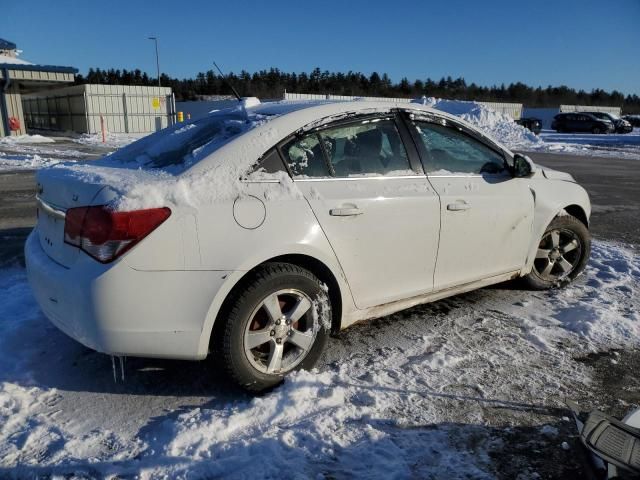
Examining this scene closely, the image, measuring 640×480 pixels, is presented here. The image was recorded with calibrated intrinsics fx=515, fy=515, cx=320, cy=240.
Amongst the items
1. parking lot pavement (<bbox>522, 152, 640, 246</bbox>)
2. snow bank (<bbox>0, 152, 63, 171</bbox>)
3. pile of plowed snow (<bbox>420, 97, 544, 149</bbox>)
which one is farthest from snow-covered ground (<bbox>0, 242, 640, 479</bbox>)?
pile of plowed snow (<bbox>420, 97, 544, 149</bbox>)

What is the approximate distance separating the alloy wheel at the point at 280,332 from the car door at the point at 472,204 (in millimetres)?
1100

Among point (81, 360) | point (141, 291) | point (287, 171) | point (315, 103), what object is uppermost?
point (315, 103)

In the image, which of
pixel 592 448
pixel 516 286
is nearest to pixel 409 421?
pixel 592 448

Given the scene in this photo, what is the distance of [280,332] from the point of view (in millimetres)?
2906

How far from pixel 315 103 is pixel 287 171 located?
0.70 meters

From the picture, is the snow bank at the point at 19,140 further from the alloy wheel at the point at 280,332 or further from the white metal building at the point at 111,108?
the alloy wheel at the point at 280,332

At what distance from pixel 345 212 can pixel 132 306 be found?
1288mm

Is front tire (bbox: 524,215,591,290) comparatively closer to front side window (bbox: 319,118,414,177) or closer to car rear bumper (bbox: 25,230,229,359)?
front side window (bbox: 319,118,414,177)

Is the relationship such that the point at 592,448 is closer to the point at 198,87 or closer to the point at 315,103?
the point at 315,103

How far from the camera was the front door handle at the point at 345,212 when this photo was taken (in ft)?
9.89

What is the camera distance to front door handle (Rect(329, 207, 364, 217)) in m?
3.02

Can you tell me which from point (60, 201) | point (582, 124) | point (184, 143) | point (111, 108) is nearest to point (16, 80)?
point (111, 108)

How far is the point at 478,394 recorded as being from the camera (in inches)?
116

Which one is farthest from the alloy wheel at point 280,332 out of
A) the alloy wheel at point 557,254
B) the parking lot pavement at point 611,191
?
the parking lot pavement at point 611,191
